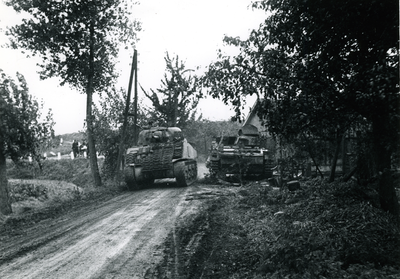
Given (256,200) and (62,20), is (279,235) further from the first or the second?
(62,20)

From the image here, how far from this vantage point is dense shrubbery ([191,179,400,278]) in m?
4.23

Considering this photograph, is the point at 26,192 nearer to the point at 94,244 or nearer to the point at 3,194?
the point at 3,194

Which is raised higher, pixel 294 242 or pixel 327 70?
pixel 327 70

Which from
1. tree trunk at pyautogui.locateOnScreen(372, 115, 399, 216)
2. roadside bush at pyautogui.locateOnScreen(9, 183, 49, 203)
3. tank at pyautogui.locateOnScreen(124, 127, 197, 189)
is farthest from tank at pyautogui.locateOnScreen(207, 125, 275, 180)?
tree trunk at pyautogui.locateOnScreen(372, 115, 399, 216)

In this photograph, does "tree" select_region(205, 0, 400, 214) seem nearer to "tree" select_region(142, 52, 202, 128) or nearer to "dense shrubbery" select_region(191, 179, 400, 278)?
"dense shrubbery" select_region(191, 179, 400, 278)

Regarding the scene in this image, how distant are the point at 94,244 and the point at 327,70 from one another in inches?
195

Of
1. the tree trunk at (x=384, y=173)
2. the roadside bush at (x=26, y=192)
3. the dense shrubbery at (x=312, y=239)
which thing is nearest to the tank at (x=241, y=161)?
the dense shrubbery at (x=312, y=239)

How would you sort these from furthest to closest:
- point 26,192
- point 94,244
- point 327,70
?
point 26,192
point 94,244
point 327,70

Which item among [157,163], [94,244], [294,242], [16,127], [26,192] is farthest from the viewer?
[157,163]

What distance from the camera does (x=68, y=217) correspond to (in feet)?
30.3

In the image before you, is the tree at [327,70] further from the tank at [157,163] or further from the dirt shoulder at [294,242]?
the tank at [157,163]

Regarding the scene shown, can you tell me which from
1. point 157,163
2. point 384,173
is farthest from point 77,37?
point 384,173

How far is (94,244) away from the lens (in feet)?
20.8

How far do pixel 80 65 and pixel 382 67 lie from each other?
14274 mm
